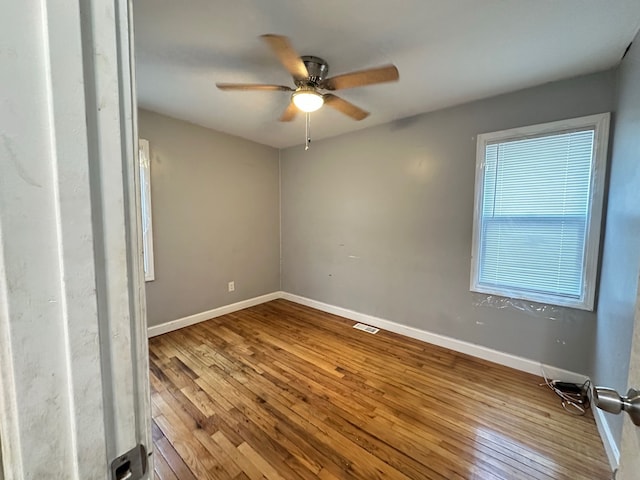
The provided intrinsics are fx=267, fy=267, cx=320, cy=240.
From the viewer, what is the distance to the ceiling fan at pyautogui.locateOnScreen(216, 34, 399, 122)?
1.53 meters

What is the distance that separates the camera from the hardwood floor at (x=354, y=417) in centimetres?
145

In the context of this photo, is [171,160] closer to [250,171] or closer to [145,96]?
[145,96]

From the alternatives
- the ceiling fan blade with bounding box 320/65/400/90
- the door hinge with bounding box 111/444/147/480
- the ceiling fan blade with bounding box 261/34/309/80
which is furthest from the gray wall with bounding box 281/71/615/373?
the door hinge with bounding box 111/444/147/480

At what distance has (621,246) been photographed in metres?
1.57

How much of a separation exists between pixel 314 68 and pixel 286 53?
44 cm

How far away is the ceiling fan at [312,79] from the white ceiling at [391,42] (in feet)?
0.33

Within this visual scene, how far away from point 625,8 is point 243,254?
3.83 m

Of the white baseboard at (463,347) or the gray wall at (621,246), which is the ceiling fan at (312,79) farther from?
the white baseboard at (463,347)

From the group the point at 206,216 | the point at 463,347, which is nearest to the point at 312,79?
the point at 206,216

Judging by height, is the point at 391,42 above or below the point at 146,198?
above

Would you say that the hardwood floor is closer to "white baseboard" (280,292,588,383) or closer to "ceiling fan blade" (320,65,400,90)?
"white baseboard" (280,292,588,383)

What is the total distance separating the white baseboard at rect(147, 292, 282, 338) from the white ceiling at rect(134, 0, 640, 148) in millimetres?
2348

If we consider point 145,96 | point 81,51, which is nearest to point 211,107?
point 145,96

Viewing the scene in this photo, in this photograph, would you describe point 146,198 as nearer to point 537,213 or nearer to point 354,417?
point 354,417
